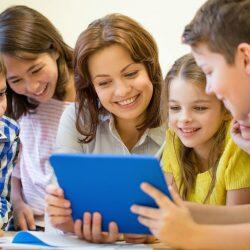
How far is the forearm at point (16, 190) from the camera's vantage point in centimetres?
183

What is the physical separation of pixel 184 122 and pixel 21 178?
752mm

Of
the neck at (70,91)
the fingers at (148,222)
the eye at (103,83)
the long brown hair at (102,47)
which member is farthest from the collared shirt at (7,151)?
the fingers at (148,222)

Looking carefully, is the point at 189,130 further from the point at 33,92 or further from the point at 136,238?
the point at 33,92

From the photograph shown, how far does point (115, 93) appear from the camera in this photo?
1.42 metres

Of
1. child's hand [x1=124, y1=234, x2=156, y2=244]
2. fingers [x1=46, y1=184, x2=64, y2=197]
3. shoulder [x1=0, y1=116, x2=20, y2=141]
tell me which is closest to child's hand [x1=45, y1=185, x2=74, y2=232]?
fingers [x1=46, y1=184, x2=64, y2=197]

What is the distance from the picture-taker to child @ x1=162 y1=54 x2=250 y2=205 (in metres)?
1.34

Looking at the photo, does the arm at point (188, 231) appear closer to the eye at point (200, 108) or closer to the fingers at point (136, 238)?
the fingers at point (136, 238)

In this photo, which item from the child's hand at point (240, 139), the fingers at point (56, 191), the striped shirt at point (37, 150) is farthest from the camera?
the striped shirt at point (37, 150)

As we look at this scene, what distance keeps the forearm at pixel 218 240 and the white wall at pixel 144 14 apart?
5.53 ft

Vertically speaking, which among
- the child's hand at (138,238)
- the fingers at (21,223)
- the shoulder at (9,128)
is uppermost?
the shoulder at (9,128)

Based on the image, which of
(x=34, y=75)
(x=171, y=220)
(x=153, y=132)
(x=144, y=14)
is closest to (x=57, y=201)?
(x=171, y=220)

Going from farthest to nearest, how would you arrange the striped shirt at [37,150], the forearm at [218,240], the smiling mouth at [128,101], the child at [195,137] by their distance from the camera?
1. the striped shirt at [37,150]
2. the smiling mouth at [128,101]
3. the child at [195,137]
4. the forearm at [218,240]

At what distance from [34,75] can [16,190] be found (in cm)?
42

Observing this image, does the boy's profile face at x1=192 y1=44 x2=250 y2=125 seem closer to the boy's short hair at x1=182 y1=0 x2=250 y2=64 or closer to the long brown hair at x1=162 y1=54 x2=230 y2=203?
the boy's short hair at x1=182 y1=0 x2=250 y2=64
